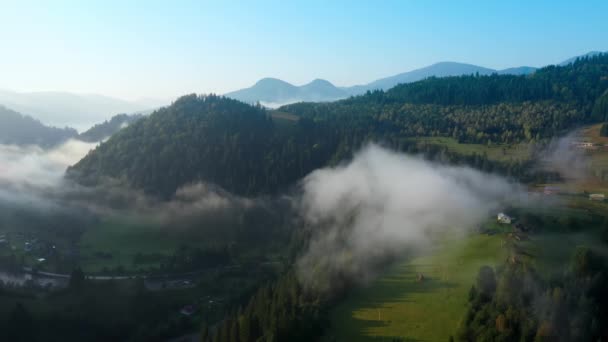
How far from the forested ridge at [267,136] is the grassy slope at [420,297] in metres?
52.5

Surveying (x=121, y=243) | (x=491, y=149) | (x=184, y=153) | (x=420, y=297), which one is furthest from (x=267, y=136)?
(x=420, y=297)

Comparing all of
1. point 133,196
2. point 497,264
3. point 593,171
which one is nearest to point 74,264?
point 133,196

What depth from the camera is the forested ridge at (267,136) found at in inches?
5167

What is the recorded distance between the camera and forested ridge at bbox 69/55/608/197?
431 ft

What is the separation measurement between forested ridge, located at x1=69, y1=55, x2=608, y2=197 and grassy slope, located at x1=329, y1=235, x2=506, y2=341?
5246cm

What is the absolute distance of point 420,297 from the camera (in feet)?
168

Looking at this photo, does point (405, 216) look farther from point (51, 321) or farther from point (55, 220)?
point (55, 220)

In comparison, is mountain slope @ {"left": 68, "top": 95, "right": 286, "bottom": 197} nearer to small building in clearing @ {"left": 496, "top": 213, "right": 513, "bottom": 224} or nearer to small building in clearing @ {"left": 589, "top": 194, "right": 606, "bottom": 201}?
small building in clearing @ {"left": 496, "top": 213, "right": 513, "bottom": 224}

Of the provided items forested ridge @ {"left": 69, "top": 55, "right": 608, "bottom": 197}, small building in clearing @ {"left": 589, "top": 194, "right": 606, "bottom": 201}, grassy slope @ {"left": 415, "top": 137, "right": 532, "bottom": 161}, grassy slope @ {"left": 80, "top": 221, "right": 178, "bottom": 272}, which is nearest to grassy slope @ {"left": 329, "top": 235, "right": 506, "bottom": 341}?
small building in clearing @ {"left": 589, "top": 194, "right": 606, "bottom": 201}

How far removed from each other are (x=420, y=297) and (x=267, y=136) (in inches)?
4036

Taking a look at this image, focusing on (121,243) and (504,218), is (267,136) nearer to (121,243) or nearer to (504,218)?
(121,243)

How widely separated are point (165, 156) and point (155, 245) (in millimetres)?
38174

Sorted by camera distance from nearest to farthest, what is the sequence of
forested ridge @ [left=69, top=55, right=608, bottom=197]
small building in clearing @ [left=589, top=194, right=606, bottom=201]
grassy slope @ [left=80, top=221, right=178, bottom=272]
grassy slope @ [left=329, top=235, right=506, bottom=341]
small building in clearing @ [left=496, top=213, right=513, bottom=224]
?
grassy slope @ [left=329, top=235, right=506, bottom=341] < small building in clearing @ [left=496, top=213, right=513, bottom=224] < small building in clearing @ [left=589, top=194, right=606, bottom=201] < grassy slope @ [left=80, top=221, right=178, bottom=272] < forested ridge @ [left=69, top=55, right=608, bottom=197]

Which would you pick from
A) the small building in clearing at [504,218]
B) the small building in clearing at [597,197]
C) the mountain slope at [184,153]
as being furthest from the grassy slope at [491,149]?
the mountain slope at [184,153]
